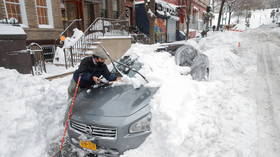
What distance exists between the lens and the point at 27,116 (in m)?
3.47

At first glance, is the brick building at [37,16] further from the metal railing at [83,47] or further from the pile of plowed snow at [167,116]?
the pile of plowed snow at [167,116]

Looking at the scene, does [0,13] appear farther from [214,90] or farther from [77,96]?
[214,90]

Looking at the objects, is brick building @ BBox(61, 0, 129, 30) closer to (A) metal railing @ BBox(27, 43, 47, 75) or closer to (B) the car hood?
(A) metal railing @ BBox(27, 43, 47, 75)

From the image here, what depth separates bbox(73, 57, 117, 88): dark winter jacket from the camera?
3665mm

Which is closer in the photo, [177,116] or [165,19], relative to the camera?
[177,116]

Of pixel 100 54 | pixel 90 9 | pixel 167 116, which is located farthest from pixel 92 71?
pixel 90 9

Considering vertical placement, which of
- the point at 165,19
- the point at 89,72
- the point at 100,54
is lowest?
the point at 89,72

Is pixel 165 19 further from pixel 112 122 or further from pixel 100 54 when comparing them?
pixel 112 122

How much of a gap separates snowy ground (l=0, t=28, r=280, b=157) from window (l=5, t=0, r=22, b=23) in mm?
6827

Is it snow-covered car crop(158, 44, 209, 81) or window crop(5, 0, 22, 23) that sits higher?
window crop(5, 0, 22, 23)

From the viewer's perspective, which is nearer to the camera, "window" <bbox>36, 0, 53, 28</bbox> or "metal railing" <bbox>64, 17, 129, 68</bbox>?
"metal railing" <bbox>64, 17, 129, 68</bbox>

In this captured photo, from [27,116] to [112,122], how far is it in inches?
72.9

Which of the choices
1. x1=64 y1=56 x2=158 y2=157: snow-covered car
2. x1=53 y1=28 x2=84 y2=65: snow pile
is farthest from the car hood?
x1=53 y1=28 x2=84 y2=65: snow pile

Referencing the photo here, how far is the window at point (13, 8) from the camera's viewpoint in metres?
9.71
